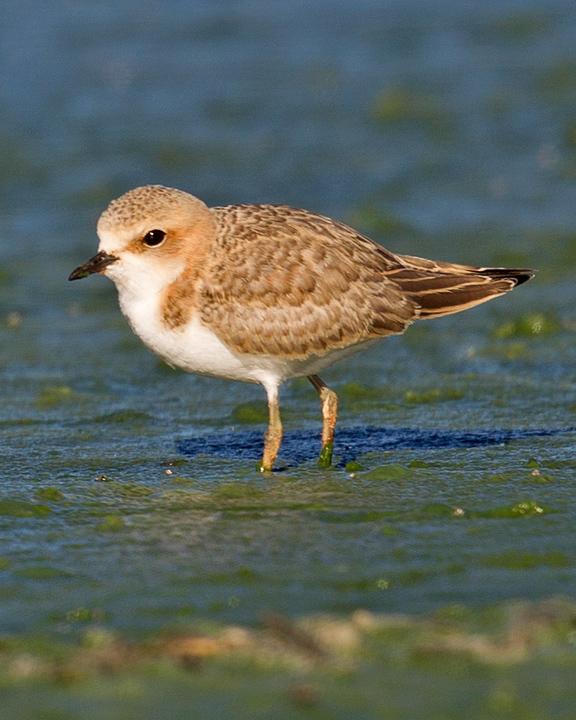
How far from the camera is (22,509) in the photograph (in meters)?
7.08

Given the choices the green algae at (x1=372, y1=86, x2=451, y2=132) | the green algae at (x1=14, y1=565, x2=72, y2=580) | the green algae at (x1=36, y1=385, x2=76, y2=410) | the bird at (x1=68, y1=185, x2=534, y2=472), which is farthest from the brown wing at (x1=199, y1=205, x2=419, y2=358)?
the green algae at (x1=372, y1=86, x2=451, y2=132)

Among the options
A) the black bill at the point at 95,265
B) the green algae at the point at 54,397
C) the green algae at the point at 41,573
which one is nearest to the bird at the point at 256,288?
the black bill at the point at 95,265

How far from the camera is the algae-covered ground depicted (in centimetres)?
514

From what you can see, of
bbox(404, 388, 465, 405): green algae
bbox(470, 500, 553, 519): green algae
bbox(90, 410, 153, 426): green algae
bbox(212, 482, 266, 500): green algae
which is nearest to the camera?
bbox(470, 500, 553, 519): green algae

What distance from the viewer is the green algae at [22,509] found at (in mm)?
7039

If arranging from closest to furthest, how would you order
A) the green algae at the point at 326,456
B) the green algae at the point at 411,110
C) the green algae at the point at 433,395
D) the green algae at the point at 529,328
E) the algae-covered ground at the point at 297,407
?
the algae-covered ground at the point at 297,407, the green algae at the point at 326,456, the green algae at the point at 433,395, the green algae at the point at 529,328, the green algae at the point at 411,110

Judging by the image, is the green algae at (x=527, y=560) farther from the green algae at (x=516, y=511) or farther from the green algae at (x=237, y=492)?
the green algae at (x=237, y=492)

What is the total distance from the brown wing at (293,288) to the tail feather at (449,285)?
3.2 inches

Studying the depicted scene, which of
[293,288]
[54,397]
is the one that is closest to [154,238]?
[293,288]

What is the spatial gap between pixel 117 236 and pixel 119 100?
993 centimetres

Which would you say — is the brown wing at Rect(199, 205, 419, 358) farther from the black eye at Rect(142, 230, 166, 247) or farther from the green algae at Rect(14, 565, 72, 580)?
the green algae at Rect(14, 565, 72, 580)

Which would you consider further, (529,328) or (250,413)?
(529,328)

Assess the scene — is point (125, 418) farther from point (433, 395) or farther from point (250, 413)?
point (433, 395)

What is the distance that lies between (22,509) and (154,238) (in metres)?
1.58
